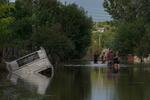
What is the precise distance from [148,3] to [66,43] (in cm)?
3532

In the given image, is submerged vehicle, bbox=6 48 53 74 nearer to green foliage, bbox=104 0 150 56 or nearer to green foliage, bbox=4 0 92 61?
green foliage, bbox=4 0 92 61

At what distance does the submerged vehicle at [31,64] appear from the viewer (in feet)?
136

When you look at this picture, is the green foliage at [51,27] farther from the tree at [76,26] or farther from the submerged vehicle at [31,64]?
the submerged vehicle at [31,64]

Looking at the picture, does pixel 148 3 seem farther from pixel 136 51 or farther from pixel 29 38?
pixel 29 38

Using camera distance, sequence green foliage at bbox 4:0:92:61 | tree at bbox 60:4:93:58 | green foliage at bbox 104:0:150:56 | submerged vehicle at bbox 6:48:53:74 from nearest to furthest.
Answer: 1. submerged vehicle at bbox 6:48:53:74
2. green foliage at bbox 4:0:92:61
3. green foliage at bbox 104:0:150:56
4. tree at bbox 60:4:93:58

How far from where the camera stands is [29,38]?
6662 centimetres

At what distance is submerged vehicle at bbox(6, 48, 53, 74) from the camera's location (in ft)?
136

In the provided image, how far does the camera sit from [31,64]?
41.8m

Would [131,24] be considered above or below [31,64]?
above

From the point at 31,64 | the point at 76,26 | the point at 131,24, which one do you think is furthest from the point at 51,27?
the point at 31,64

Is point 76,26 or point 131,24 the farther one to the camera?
point 131,24

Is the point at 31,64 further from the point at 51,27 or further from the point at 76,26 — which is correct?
the point at 76,26

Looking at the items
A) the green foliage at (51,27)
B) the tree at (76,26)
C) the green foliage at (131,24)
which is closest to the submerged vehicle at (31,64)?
the green foliage at (51,27)

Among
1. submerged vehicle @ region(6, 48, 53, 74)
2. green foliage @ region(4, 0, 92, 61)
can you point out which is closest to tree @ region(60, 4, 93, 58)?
green foliage @ region(4, 0, 92, 61)
